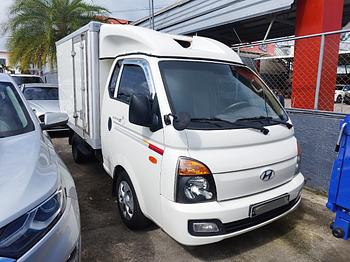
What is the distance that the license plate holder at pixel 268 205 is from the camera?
8.80 ft

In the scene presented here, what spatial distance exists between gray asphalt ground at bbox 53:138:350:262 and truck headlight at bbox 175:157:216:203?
0.78 m

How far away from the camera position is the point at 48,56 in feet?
48.5

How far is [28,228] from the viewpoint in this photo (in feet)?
5.15

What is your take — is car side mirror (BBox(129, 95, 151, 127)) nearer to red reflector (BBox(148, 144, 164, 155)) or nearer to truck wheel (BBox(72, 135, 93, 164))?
red reflector (BBox(148, 144, 164, 155))

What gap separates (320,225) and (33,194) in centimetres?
336

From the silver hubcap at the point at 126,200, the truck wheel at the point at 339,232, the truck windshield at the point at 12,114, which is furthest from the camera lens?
the silver hubcap at the point at 126,200

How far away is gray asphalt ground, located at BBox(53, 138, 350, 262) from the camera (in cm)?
297

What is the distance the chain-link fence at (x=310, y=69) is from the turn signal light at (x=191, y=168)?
319cm

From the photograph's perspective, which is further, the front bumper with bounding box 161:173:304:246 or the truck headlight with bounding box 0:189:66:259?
the front bumper with bounding box 161:173:304:246

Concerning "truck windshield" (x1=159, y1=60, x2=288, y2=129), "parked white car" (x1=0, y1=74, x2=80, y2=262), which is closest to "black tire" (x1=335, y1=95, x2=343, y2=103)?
"truck windshield" (x1=159, y1=60, x2=288, y2=129)

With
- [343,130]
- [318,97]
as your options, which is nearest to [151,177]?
[343,130]

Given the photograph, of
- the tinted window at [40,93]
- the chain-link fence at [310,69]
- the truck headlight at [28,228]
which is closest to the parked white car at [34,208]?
the truck headlight at [28,228]

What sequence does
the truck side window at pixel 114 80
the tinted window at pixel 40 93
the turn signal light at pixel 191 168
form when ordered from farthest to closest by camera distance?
the tinted window at pixel 40 93 < the truck side window at pixel 114 80 < the turn signal light at pixel 191 168

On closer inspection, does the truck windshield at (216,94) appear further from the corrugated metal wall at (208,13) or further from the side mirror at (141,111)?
the corrugated metal wall at (208,13)
